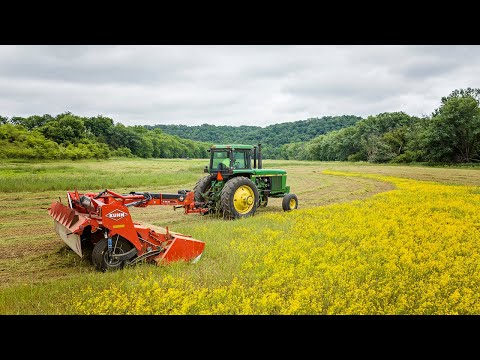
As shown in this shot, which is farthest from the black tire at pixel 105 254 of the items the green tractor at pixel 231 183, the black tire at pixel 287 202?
the black tire at pixel 287 202

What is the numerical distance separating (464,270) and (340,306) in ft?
10.2

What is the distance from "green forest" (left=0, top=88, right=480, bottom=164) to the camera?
18.6 meters

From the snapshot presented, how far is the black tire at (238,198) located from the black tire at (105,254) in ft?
16.2

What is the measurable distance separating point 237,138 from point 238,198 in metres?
12.3

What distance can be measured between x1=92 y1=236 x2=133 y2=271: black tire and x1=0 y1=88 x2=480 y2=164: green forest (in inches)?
346

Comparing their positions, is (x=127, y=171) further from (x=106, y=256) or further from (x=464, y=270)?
(x=464, y=270)

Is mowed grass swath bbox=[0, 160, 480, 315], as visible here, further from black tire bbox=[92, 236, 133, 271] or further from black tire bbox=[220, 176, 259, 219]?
black tire bbox=[220, 176, 259, 219]

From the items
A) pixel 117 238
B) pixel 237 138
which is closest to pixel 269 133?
pixel 237 138

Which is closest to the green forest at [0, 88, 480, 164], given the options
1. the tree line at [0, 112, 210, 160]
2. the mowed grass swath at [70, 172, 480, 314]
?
the tree line at [0, 112, 210, 160]

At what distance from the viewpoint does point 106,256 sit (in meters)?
6.47

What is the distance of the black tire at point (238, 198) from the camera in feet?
37.0

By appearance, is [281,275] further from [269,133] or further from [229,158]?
[269,133]

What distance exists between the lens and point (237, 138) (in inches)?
930
